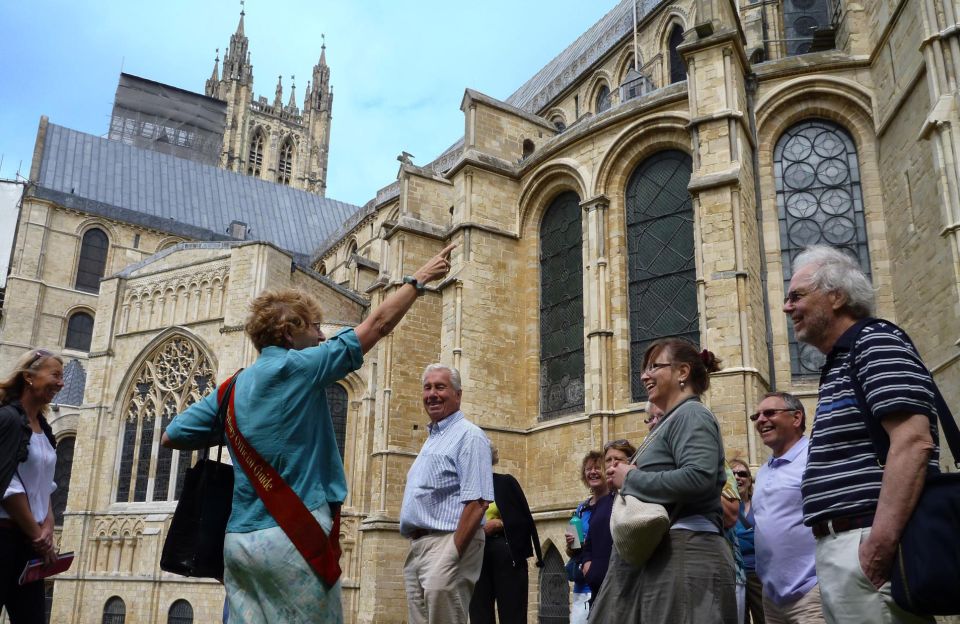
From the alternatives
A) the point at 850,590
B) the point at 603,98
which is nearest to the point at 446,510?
the point at 850,590

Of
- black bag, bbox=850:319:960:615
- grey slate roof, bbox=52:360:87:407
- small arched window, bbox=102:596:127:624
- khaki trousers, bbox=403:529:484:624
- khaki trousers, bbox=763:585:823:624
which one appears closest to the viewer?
black bag, bbox=850:319:960:615

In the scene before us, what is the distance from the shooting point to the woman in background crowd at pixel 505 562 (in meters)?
5.12

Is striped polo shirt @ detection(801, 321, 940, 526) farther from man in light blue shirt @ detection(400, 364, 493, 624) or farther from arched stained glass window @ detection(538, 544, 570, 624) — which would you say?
arched stained glass window @ detection(538, 544, 570, 624)

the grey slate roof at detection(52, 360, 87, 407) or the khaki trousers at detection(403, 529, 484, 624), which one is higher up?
the grey slate roof at detection(52, 360, 87, 407)

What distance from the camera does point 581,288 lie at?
13250 mm

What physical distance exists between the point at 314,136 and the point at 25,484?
55.7 metres

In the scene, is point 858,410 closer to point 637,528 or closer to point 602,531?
point 637,528

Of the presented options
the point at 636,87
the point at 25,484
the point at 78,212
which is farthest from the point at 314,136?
the point at 25,484

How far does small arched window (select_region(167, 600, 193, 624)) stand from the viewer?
19328mm

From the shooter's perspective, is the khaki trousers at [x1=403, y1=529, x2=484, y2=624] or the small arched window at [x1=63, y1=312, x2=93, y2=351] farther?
the small arched window at [x1=63, y1=312, x2=93, y2=351]

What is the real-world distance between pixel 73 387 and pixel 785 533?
28.4m

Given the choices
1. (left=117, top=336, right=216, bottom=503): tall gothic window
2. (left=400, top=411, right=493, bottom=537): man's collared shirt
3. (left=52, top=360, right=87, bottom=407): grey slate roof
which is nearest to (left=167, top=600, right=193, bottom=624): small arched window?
(left=117, top=336, right=216, bottom=503): tall gothic window

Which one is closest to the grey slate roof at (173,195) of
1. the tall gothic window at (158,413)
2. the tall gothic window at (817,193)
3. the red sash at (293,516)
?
the tall gothic window at (158,413)

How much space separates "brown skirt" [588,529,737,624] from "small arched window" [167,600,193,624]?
19.0 m
